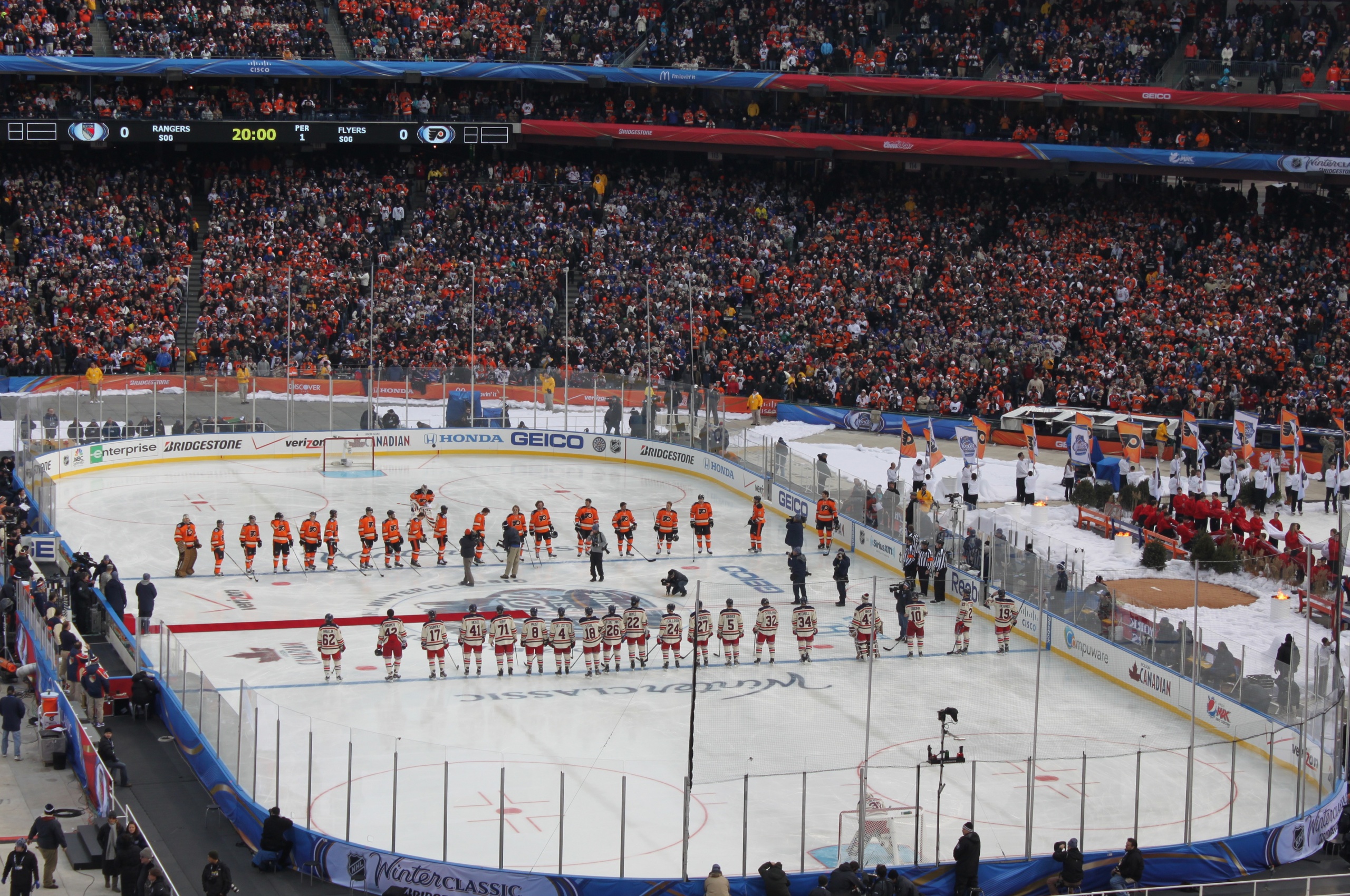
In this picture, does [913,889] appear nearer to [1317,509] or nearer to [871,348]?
[1317,509]

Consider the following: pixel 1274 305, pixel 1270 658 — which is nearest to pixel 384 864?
pixel 1270 658

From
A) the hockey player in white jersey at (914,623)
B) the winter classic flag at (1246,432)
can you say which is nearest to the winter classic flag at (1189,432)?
the winter classic flag at (1246,432)

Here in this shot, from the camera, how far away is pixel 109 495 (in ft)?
125

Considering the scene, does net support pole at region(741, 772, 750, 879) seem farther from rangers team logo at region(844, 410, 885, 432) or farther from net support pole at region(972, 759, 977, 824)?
rangers team logo at region(844, 410, 885, 432)

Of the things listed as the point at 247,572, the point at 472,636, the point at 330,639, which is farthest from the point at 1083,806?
the point at 247,572

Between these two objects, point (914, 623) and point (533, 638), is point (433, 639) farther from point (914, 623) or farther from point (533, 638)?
point (914, 623)

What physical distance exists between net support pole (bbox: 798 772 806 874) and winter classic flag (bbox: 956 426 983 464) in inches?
826

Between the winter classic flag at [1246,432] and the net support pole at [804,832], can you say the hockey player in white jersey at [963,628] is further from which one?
the winter classic flag at [1246,432]

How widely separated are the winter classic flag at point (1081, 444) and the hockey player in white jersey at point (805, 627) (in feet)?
45.5

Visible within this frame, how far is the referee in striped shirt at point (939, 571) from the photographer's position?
3162cm

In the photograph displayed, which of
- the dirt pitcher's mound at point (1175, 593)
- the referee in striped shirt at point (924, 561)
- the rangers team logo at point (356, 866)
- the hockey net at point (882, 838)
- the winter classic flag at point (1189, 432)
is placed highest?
the winter classic flag at point (1189, 432)

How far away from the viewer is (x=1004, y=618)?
28281mm

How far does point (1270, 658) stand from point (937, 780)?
6858 mm

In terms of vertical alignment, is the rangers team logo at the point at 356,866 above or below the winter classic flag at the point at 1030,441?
Answer: below
